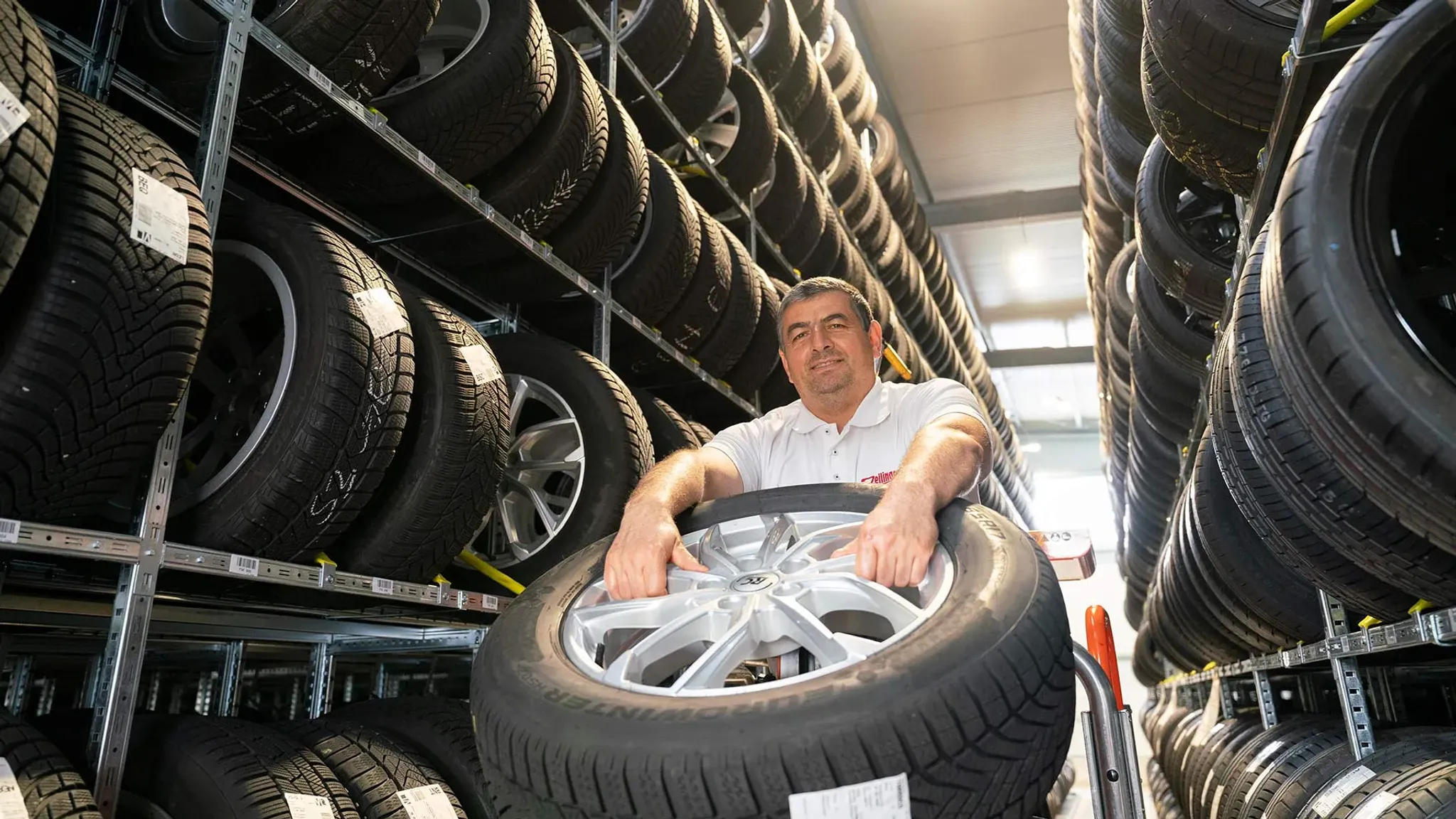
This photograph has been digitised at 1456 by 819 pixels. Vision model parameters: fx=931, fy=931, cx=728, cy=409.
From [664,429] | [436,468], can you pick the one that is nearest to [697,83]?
[664,429]

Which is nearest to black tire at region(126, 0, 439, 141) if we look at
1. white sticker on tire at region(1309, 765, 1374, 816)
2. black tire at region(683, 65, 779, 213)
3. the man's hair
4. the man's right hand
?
the man's hair

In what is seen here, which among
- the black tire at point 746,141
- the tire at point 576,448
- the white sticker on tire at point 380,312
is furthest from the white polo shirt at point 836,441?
the black tire at point 746,141

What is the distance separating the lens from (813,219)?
21.2 ft

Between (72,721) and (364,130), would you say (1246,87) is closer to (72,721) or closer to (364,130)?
(364,130)

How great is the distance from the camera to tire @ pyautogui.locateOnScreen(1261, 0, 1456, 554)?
132 centimetres

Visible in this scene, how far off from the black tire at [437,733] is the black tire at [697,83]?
305 cm

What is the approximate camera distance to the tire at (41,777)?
158 cm

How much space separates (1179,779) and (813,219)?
4.17 m

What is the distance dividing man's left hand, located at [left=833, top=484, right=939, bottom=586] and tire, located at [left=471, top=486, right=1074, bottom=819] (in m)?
0.12

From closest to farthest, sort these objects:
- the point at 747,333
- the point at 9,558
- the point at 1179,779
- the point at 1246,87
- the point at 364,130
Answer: the point at 9,558
the point at 1246,87
the point at 364,130
the point at 747,333
the point at 1179,779

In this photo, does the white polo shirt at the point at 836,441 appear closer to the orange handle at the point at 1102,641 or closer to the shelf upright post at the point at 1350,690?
the orange handle at the point at 1102,641

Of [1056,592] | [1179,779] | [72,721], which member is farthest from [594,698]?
[1179,779]

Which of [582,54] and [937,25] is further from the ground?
[937,25]

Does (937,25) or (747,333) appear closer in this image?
(747,333)
